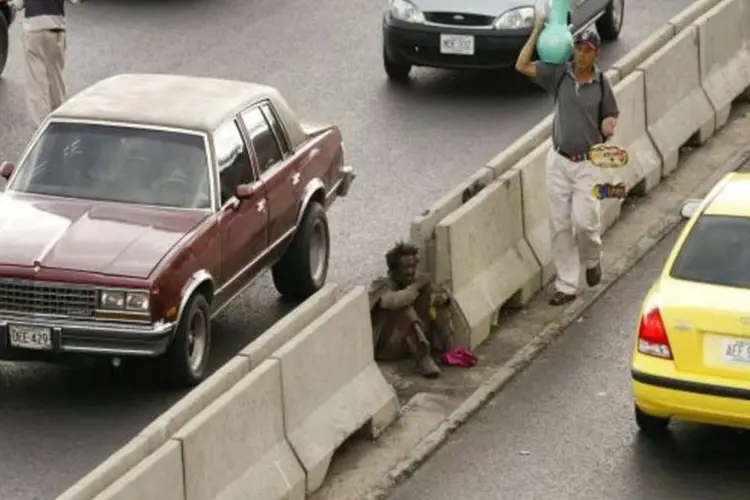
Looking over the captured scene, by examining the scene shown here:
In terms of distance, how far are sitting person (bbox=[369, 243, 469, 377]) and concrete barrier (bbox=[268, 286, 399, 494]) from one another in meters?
0.90

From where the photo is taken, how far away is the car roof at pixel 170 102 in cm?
1520

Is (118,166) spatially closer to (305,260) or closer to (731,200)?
(305,260)

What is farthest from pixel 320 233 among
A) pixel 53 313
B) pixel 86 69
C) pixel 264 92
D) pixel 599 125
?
pixel 86 69

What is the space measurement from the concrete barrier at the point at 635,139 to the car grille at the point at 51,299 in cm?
603

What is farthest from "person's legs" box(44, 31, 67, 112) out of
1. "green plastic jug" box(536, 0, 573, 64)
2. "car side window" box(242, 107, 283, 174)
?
"green plastic jug" box(536, 0, 573, 64)

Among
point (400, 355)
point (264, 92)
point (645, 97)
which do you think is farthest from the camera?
point (645, 97)

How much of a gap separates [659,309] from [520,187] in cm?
396

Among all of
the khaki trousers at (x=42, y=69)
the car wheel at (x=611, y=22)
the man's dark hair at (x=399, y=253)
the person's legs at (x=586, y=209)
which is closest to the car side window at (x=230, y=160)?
the man's dark hair at (x=399, y=253)

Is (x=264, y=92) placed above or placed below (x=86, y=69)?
above

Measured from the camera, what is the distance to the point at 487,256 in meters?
15.8

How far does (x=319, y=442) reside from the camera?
499 inches

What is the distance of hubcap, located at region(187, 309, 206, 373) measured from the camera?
14.2 metres

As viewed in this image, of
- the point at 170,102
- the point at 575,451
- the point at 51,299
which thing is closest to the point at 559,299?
the point at 575,451

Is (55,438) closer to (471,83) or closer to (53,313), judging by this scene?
(53,313)
